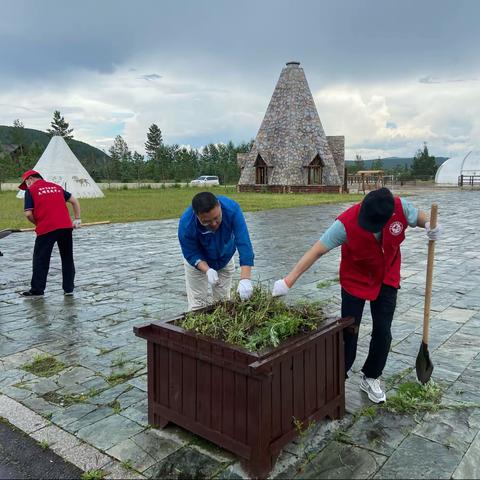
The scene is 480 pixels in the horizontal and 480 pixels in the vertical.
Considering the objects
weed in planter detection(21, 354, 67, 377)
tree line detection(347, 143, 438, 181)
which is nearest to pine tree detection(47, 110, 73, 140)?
tree line detection(347, 143, 438, 181)

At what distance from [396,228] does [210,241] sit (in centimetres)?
129

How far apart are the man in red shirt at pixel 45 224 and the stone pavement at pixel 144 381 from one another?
28 cm

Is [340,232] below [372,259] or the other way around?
the other way around

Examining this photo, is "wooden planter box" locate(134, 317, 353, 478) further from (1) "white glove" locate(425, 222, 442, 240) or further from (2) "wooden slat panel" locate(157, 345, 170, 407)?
(1) "white glove" locate(425, 222, 442, 240)

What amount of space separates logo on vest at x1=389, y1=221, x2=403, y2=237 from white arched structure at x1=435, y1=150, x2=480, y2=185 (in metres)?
46.3

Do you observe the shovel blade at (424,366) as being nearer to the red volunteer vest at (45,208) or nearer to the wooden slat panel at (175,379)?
the wooden slat panel at (175,379)

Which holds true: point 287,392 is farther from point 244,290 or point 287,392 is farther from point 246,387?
point 244,290

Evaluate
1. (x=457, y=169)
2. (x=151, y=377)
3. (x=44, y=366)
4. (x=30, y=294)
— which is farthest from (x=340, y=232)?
(x=457, y=169)

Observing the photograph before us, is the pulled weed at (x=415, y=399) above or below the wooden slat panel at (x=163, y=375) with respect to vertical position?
below

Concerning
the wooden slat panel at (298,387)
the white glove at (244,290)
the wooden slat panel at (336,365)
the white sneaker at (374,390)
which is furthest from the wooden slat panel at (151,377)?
the white sneaker at (374,390)

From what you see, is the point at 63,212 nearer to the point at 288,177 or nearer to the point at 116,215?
the point at 116,215

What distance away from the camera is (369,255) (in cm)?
290

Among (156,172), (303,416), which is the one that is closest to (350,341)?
(303,416)

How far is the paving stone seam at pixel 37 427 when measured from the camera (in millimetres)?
2594
